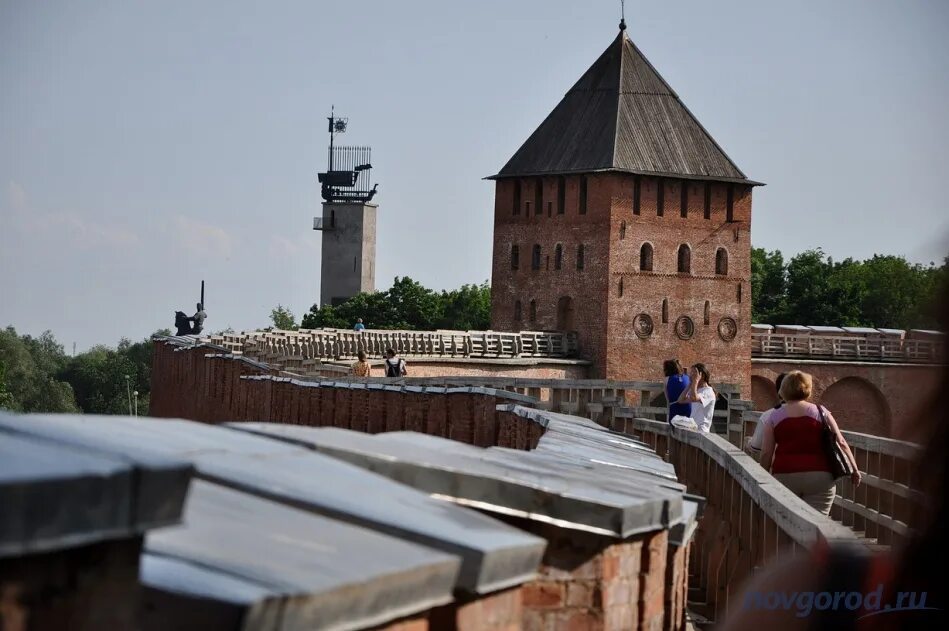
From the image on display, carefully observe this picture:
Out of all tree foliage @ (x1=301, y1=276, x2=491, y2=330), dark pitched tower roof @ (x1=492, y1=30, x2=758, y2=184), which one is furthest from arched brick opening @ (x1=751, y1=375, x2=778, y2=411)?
tree foliage @ (x1=301, y1=276, x2=491, y2=330)

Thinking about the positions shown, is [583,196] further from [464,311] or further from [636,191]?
[464,311]

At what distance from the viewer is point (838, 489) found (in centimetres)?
1066

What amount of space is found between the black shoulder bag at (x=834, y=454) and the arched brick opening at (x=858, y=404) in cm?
5594

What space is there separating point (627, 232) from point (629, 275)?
1452 mm

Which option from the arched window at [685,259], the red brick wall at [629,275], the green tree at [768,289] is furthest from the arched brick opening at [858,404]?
the green tree at [768,289]

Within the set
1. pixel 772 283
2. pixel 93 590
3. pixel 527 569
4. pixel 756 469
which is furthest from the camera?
pixel 772 283

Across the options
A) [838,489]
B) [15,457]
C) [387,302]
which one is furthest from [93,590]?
[387,302]

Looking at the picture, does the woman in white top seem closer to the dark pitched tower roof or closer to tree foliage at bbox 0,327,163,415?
the dark pitched tower roof

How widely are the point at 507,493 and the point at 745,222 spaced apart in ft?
184

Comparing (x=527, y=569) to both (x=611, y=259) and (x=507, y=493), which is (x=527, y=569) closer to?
(x=507, y=493)

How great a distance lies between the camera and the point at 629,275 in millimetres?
56906

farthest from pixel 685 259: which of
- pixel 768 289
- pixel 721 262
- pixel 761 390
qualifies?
pixel 768 289

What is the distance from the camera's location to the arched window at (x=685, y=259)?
57725 millimetres

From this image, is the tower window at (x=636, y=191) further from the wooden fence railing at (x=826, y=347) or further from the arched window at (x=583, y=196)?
the wooden fence railing at (x=826, y=347)
